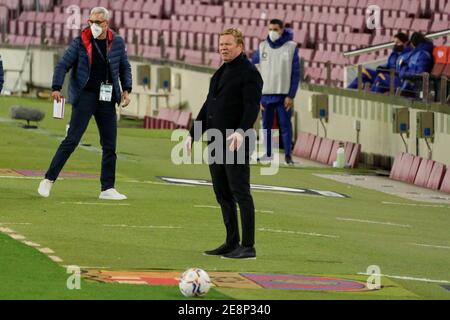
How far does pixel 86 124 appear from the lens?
18625mm

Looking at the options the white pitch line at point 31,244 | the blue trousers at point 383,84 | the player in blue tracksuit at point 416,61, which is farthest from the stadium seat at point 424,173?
the white pitch line at point 31,244

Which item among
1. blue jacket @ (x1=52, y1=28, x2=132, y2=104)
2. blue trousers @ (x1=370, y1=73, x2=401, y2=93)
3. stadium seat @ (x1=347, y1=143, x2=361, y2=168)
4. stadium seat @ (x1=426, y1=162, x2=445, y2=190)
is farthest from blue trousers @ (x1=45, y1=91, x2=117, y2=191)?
blue trousers @ (x1=370, y1=73, x2=401, y2=93)

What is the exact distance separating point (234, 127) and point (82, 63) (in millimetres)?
3952

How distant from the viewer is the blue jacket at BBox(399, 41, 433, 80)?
27812 mm

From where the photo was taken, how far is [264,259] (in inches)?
600

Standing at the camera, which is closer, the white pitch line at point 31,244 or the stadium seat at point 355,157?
the white pitch line at point 31,244

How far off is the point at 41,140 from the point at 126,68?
33.2ft

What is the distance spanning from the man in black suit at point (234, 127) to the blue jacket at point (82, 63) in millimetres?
3473

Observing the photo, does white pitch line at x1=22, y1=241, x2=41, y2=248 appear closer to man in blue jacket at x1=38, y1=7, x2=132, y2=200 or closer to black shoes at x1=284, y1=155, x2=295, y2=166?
man in blue jacket at x1=38, y1=7, x2=132, y2=200

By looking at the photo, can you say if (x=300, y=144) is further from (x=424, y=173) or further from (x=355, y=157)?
(x=424, y=173)

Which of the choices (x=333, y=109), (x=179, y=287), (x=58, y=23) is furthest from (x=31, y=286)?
(x=58, y=23)

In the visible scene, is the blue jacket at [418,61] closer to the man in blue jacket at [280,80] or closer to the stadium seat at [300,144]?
the man in blue jacket at [280,80]

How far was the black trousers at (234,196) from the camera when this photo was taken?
1476 cm

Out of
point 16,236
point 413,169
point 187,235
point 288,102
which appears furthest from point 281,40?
point 16,236
